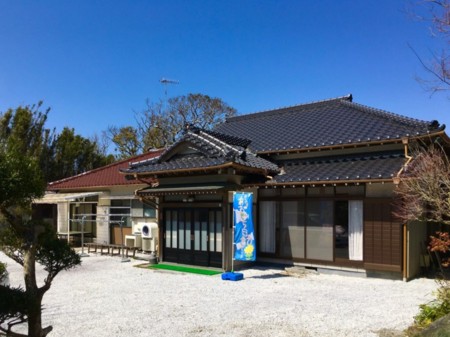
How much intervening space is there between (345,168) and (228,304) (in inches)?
223

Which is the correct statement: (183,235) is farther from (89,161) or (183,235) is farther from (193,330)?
(89,161)

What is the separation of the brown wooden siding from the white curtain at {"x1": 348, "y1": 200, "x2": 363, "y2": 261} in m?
0.31

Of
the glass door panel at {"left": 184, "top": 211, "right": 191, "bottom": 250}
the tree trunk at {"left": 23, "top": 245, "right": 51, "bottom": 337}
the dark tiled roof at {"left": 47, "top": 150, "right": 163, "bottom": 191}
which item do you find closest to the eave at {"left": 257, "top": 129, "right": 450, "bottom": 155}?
the glass door panel at {"left": 184, "top": 211, "right": 191, "bottom": 250}

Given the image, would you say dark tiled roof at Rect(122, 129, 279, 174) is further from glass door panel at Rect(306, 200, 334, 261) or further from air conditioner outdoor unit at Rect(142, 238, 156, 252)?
air conditioner outdoor unit at Rect(142, 238, 156, 252)

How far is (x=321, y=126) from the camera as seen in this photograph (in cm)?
1427

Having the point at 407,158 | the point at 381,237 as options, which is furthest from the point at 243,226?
the point at 407,158

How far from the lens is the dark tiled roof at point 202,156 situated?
1228 cm

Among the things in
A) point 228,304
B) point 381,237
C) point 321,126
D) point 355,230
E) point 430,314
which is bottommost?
point 228,304

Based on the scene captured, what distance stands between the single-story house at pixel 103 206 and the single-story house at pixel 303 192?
2.60 metres

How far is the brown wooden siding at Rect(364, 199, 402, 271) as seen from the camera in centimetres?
1030

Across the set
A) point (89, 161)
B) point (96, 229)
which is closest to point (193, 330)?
point (96, 229)

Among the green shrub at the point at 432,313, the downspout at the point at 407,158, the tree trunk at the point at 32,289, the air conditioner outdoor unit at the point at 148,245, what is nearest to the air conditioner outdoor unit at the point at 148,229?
the air conditioner outdoor unit at the point at 148,245

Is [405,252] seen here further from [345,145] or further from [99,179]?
[99,179]

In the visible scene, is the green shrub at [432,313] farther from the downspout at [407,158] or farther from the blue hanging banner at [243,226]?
the blue hanging banner at [243,226]
